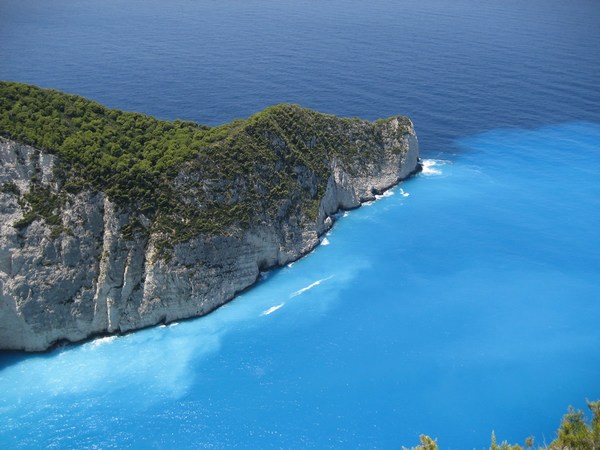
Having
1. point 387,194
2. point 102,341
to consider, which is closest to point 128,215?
point 102,341

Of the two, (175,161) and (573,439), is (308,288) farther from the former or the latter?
(573,439)

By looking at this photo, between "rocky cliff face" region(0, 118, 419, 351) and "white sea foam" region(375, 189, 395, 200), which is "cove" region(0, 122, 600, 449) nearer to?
"rocky cliff face" region(0, 118, 419, 351)

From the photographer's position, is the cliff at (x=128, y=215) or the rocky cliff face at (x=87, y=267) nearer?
the rocky cliff face at (x=87, y=267)

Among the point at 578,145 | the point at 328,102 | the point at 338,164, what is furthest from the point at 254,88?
the point at 578,145

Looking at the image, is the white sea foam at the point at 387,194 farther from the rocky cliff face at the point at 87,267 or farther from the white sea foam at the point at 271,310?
the white sea foam at the point at 271,310

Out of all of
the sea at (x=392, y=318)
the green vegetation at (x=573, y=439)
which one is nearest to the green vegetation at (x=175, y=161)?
the sea at (x=392, y=318)

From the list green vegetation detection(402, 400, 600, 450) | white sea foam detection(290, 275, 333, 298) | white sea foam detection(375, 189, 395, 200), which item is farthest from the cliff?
green vegetation detection(402, 400, 600, 450)

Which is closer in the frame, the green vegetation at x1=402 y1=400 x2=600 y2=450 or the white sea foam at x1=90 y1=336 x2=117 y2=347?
the green vegetation at x1=402 y1=400 x2=600 y2=450
